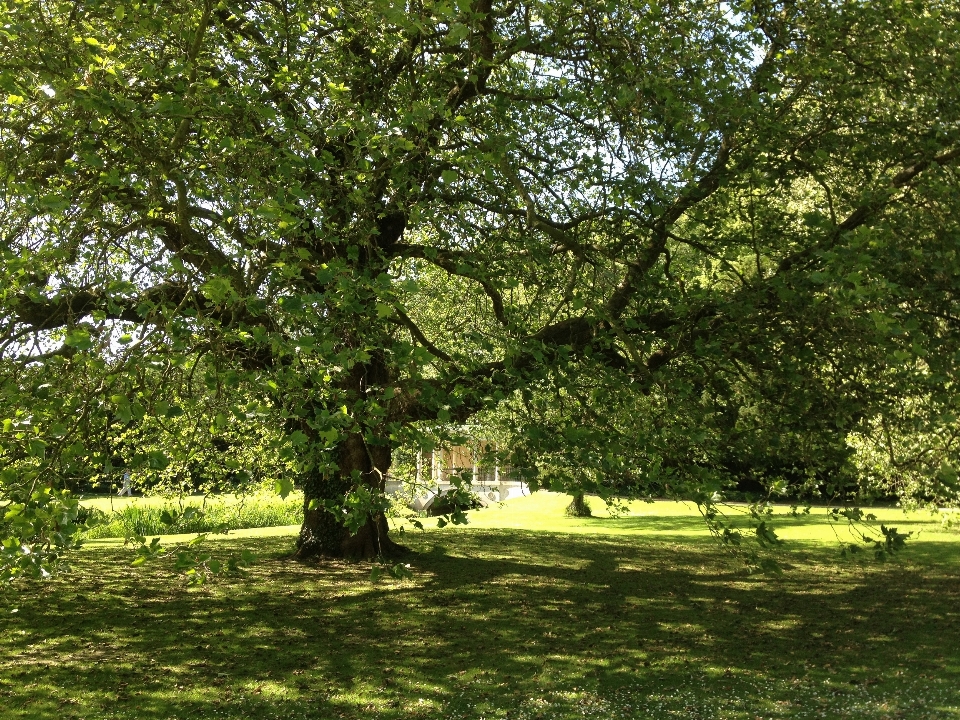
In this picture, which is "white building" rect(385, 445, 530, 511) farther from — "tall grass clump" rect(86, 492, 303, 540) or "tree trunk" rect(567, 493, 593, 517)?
"tall grass clump" rect(86, 492, 303, 540)

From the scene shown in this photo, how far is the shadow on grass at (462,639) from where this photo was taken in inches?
344

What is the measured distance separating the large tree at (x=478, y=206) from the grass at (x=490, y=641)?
8.95 ft

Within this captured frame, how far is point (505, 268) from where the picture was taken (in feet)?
32.5

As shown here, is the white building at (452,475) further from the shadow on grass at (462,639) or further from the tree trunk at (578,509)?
the shadow on grass at (462,639)

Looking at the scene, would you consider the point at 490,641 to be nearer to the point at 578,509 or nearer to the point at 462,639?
the point at 462,639

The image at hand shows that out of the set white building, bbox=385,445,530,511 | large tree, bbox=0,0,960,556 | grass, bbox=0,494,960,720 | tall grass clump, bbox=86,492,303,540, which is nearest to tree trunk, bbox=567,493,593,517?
white building, bbox=385,445,530,511

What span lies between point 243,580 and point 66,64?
9603mm

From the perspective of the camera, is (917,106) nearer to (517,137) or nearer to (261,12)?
(517,137)

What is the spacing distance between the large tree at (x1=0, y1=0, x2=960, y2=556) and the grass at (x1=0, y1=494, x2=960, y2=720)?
2.73 meters

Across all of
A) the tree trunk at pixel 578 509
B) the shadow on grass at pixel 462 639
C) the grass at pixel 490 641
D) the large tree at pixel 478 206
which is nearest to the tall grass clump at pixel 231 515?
the grass at pixel 490 641

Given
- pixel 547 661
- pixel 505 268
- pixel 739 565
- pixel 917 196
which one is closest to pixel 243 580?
pixel 547 661

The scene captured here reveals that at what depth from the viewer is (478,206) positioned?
1070 cm

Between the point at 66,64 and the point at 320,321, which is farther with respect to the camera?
the point at 66,64

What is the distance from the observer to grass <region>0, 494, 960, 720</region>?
28.0ft
